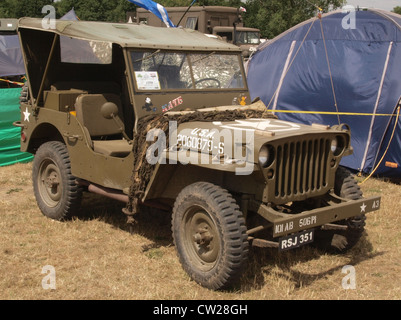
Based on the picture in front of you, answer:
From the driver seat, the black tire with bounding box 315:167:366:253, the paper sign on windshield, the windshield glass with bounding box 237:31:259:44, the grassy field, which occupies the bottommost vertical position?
the grassy field

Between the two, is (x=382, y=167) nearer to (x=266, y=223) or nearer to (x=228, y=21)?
(x=266, y=223)

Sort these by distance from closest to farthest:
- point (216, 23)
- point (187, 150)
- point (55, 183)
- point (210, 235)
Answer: point (210, 235) → point (187, 150) → point (55, 183) → point (216, 23)

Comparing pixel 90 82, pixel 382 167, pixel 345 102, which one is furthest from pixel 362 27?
pixel 90 82

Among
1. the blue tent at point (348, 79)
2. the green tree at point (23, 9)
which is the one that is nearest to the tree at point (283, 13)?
the green tree at point (23, 9)

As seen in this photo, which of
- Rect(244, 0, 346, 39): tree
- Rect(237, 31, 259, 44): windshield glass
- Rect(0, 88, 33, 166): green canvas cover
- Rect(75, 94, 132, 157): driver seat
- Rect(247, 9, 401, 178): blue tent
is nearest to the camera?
Rect(75, 94, 132, 157): driver seat

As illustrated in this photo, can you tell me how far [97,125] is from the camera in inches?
237

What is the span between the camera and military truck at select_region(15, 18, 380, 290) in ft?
14.0

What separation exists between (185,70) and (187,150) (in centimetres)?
127

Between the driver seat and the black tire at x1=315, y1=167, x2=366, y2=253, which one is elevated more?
the driver seat

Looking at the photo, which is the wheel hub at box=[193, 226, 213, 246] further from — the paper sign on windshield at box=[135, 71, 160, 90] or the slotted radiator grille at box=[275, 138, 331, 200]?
the paper sign on windshield at box=[135, 71, 160, 90]

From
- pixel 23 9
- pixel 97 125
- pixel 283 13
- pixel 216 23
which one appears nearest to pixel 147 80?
pixel 97 125

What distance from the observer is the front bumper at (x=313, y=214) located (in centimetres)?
410

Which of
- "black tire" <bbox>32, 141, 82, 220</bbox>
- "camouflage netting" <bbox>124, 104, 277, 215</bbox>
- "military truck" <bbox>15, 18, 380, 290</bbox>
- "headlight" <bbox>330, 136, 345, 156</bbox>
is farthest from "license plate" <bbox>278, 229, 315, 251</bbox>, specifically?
"black tire" <bbox>32, 141, 82, 220</bbox>

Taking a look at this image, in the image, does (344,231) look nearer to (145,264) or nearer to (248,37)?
(145,264)
